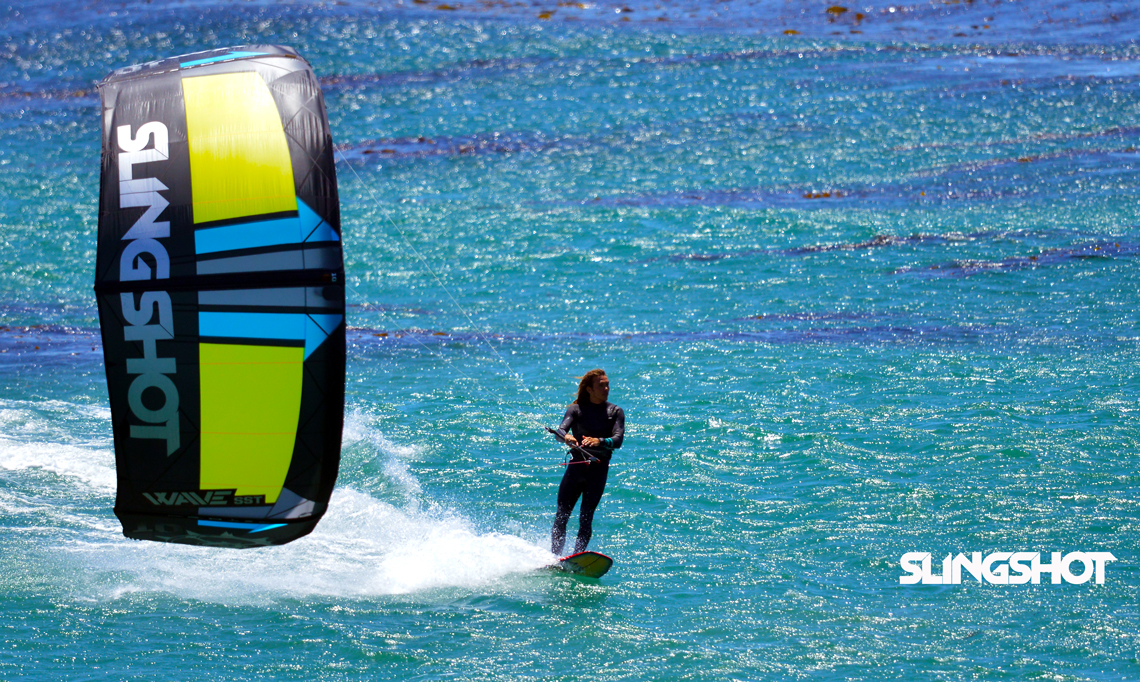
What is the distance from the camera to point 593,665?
9.75 metres

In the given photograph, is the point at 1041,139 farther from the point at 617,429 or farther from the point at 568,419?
the point at 568,419

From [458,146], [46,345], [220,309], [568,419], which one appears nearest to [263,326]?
[220,309]

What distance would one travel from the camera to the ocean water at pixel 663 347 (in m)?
10.4

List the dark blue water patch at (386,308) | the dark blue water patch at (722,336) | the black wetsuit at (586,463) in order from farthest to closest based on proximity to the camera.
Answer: the dark blue water patch at (386,308)
the dark blue water patch at (722,336)
the black wetsuit at (586,463)

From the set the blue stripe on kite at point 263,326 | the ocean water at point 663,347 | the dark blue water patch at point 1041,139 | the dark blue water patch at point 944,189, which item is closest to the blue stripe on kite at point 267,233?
the blue stripe on kite at point 263,326

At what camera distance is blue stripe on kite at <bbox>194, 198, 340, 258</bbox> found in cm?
910

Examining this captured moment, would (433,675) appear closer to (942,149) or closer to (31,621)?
(31,621)

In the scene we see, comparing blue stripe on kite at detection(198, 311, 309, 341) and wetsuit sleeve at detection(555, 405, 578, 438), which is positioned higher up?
blue stripe on kite at detection(198, 311, 309, 341)

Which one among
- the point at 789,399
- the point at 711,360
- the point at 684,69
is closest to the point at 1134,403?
the point at 789,399

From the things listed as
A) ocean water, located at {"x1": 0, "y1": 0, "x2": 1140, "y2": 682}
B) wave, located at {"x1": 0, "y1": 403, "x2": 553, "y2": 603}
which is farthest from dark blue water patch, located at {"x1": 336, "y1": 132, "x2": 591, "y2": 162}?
wave, located at {"x1": 0, "y1": 403, "x2": 553, "y2": 603}

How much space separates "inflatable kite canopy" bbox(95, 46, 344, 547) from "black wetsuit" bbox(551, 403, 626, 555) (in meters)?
2.51

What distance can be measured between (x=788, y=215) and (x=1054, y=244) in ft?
18.9

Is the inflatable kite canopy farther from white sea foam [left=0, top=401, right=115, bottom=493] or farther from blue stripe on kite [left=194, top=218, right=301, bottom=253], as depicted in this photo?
white sea foam [left=0, top=401, right=115, bottom=493]

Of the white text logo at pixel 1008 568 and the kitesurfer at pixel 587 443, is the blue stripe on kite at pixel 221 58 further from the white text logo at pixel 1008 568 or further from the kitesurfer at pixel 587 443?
the white text logo at pixel 1008 568
